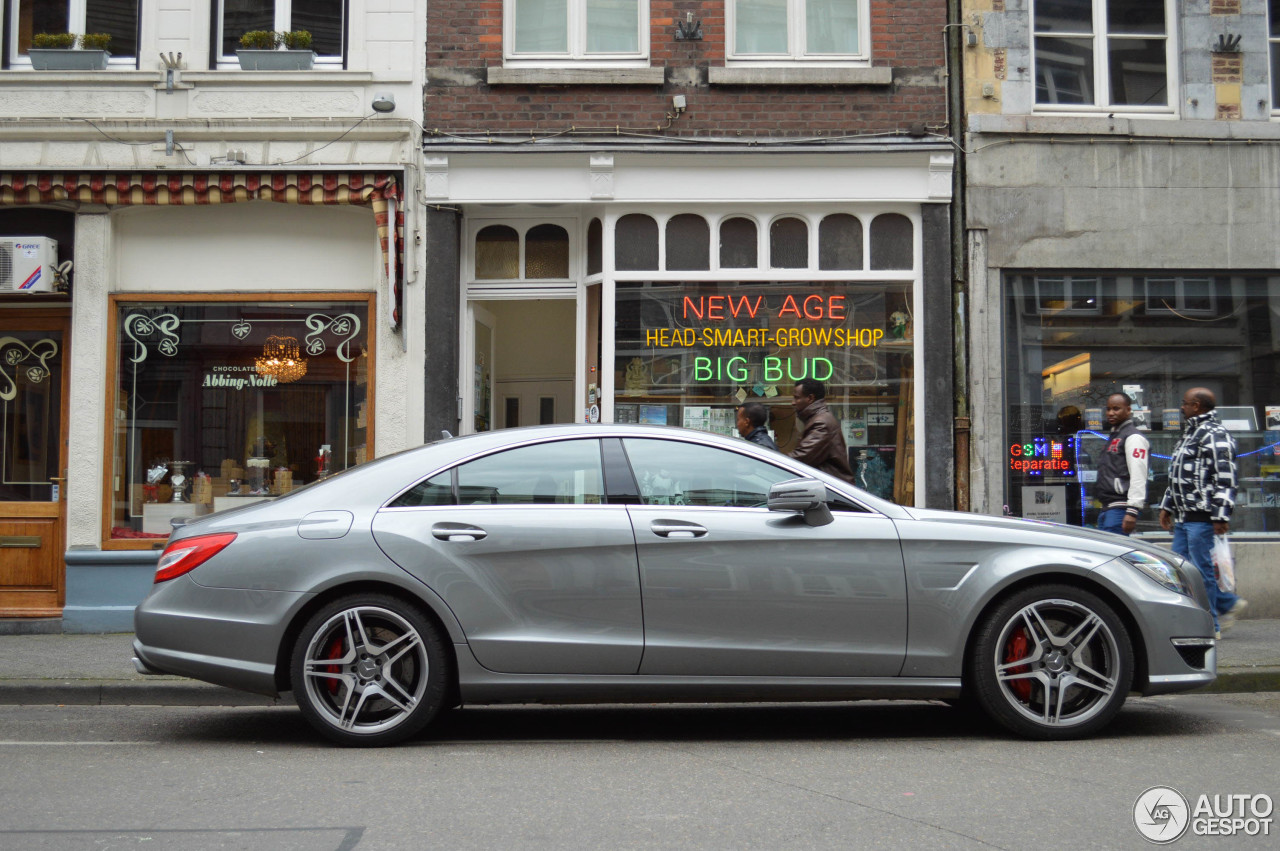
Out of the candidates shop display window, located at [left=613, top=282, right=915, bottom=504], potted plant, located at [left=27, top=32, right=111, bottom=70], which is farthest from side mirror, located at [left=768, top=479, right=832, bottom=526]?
potted plant, located at [left=27, top=32, right=111, bottom=70]

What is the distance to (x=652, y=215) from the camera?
11.0 meters

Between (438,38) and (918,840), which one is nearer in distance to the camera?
(918,840)

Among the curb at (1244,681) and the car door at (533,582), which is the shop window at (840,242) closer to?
the curb at (1244,681)

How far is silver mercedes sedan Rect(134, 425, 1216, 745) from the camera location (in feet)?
18.3

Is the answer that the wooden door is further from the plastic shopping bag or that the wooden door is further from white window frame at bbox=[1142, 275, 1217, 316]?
white window frame at bbox=[1142, 275, 1217, 316]

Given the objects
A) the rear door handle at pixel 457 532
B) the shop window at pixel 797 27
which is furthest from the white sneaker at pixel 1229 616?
the rear door handle at pixel 457 532

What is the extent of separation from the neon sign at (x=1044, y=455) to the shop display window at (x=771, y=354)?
1.02m

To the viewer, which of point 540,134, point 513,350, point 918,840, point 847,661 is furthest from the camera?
point 513,350

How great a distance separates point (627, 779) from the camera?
5.04 metres

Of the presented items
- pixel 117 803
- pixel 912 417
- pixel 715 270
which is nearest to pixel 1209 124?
pixel 912 417

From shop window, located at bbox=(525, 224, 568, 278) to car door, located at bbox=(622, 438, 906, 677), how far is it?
6100mm

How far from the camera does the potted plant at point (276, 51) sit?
10945mm

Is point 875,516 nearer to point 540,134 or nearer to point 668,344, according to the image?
point 668,344

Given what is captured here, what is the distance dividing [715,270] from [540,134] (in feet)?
6.53
